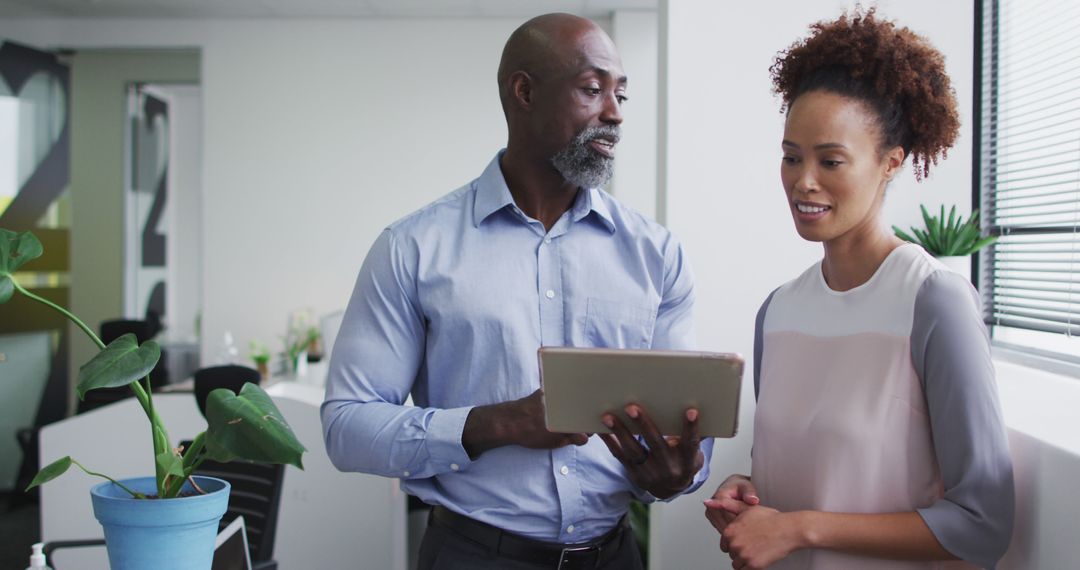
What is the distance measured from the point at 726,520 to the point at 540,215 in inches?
25.2

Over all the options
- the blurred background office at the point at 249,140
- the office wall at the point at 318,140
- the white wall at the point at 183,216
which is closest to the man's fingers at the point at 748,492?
the blurred background office at the point at 249,140

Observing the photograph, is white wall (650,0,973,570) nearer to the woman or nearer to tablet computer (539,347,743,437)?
the woman

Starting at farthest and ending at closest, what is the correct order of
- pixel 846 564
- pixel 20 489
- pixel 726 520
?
pixel 20 489 → pixel 726 520 → pixel 846 564

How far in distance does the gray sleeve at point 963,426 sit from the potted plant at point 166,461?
860mm

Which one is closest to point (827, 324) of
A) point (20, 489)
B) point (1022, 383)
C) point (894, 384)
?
point (894, 384)

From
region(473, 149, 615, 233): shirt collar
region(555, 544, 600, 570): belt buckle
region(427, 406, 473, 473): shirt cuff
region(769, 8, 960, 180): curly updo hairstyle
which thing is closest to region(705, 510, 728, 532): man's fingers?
region(555, 544, 600, 570): belt buckle

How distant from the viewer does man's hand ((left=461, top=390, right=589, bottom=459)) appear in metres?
1.42

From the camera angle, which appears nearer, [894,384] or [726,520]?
[894,384]

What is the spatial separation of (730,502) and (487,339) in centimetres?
49

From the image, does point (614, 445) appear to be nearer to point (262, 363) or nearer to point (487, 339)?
point (487, 339)

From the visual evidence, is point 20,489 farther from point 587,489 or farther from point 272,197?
point 587,489

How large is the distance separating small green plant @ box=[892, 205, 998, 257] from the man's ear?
51.4 inches

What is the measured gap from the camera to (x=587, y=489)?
5.02 feet

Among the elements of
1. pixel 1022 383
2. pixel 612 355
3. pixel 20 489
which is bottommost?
pixel 20 489
